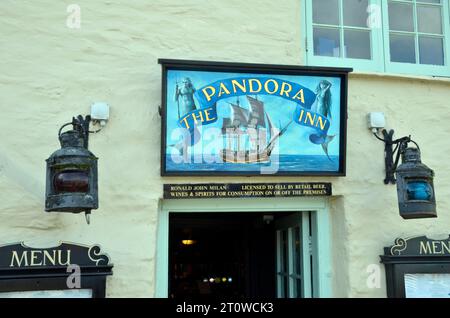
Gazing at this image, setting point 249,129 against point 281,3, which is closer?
point 249,129

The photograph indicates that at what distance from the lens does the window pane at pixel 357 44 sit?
185 inches

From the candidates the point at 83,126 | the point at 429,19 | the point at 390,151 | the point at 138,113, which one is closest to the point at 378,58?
the point at 429,19

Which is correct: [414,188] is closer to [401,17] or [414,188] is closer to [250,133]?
[250,133]

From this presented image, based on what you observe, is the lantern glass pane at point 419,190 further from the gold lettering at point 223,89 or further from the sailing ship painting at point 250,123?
the gold lettering at point 223,89

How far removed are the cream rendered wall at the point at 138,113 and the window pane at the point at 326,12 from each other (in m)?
0.23

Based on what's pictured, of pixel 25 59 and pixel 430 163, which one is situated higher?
pixel 25 59

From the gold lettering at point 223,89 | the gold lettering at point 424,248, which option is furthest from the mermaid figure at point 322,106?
the gold lettering at point 424,248

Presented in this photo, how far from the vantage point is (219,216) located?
6602 millimetres

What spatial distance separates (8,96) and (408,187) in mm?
2979

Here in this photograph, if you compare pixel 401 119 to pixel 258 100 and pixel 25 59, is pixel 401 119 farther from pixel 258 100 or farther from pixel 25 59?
pixel 25 59

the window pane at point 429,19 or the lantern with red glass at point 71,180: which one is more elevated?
the window pane at point 429,19

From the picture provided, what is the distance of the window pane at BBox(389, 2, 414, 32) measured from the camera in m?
4.84
